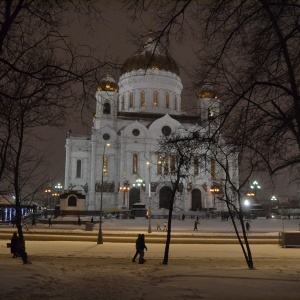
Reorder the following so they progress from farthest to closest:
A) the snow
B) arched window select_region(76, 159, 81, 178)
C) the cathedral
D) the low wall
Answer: arched window select_region(76, 159, 81, 178) → the cathedral → the low wall → the snow

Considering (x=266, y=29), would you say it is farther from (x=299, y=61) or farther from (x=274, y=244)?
(x=274, y=244)

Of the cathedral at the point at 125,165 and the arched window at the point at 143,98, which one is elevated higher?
the arched window at the point at 143,98

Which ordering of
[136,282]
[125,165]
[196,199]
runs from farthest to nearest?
[196,199] → [125,165] → [136,282]

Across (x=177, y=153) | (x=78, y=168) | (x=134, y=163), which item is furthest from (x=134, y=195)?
(x=177, y=153)

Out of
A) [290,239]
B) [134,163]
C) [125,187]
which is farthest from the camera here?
[134,163]

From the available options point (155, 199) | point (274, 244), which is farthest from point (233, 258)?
point (155, 199)

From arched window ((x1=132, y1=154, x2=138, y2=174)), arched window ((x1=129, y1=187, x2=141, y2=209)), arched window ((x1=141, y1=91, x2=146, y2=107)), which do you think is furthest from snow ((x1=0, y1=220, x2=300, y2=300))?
arched window ((x1=141, y1=91, x2=146, y2=107))

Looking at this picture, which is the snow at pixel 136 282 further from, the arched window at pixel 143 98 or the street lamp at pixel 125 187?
the arched window at pixel 143 98

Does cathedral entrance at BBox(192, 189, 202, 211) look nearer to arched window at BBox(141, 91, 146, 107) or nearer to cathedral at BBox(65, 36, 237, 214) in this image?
cathedral at BBox(65, 36, 237, 214)

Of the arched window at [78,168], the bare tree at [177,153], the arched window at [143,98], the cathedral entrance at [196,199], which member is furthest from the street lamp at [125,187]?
the bare tree at [177,153]

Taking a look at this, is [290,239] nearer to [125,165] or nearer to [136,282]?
[136,282]

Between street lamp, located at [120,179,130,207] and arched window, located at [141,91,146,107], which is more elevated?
arched window, located at [141,91,146,107]

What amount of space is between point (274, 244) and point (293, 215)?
4953 cm

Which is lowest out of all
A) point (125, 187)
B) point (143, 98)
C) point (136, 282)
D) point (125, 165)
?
point (136, 282)
